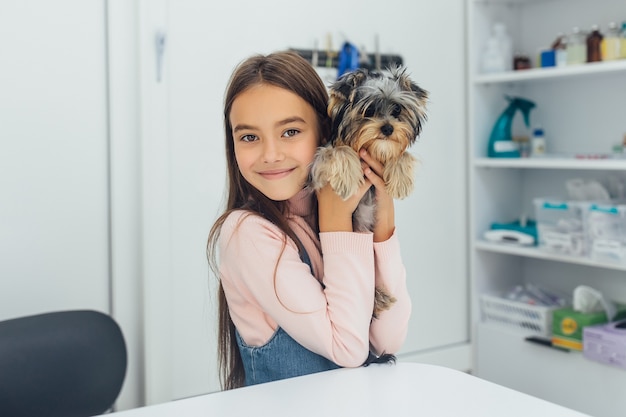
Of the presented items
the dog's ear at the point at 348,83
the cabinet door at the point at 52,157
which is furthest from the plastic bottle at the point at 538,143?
the dog's ear at the point at 348,83

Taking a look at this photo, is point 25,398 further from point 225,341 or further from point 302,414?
point 302,414

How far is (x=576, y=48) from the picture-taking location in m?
2.41

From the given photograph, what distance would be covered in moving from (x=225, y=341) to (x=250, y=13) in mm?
1305

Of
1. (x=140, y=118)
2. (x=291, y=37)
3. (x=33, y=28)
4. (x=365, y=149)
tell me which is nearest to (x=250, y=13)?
(x=291, y=37)

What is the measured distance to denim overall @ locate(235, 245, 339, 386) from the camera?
1.21 meters

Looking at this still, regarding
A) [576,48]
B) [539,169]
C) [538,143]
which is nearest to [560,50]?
[576,48]

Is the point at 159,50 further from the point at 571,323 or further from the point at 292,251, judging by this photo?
the point at 571,323

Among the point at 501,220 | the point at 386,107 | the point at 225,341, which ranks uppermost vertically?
the point at 386,107

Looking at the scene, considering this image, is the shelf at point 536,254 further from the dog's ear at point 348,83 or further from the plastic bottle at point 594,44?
the dog's ear at point 348,83

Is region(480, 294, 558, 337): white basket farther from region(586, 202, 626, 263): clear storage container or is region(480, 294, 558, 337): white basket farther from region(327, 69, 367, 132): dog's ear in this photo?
region(327, 69, 367, 132): dog's ear

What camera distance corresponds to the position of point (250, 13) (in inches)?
89.8

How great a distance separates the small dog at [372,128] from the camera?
1.13m

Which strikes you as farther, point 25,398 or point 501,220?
point 501,220

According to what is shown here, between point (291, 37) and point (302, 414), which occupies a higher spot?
point (291, 37)
